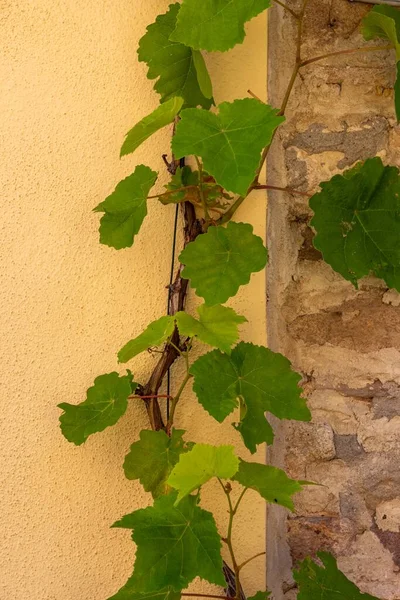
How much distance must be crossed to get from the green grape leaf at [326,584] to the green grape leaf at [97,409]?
0.47 m

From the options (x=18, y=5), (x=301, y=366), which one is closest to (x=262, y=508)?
(x=301, y=366)

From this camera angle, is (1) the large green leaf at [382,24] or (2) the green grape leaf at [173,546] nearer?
(2) the green grape leaf at [173,546]

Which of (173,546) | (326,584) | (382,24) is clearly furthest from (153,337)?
(382,24)

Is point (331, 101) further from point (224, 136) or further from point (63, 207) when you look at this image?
point (63, 207)

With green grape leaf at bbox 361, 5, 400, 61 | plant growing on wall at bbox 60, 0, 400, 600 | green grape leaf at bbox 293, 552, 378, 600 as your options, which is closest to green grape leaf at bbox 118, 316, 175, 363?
plant growing on wall at bbox 60, 0, 400, 600

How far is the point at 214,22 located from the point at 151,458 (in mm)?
803

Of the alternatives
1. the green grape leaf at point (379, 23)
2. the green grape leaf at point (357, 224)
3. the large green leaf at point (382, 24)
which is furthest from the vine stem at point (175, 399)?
the green grape leaf at point (379, 23)

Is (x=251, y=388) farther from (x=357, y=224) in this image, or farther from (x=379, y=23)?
(x=379, y=23)

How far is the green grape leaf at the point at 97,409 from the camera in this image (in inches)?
49.3

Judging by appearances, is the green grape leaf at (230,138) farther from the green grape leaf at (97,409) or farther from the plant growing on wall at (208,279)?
the green grape leaf at (97,409)

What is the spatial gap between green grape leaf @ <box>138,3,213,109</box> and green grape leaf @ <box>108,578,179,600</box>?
35.2 inches

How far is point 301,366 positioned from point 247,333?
0.49 ft

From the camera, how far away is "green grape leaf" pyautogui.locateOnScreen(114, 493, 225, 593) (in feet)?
3.28

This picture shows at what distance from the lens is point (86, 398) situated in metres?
1.33
